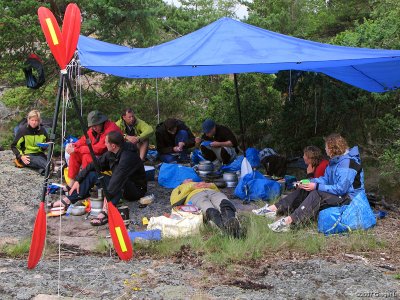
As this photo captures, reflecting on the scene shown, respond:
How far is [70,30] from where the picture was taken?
377 centimetres

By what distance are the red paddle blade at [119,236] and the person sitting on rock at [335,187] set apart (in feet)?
4.35

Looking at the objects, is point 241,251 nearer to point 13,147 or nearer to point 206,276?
point 206,276

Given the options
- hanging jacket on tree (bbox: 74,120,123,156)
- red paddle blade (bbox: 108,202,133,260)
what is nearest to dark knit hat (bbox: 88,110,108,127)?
hanging jacket on tree (bbox: 74,120,123,156)

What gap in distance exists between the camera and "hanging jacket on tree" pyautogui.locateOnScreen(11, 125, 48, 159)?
6.91 meters

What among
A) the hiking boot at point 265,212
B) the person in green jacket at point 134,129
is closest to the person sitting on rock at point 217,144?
the person in green jacket at point 134,129

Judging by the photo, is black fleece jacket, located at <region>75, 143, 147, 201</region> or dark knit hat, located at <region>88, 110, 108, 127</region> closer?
black fleece jacket, located at <region>75, 143, 147, 201</region>

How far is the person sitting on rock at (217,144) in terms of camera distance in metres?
6.98

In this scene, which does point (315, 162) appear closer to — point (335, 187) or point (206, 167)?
point (335, 187)

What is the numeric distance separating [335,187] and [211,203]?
1160 millimetres

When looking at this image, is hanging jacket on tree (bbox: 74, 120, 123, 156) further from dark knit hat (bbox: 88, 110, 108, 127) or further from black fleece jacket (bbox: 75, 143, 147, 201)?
black fleece jacket (bbox: 75, 143, 147, 201)

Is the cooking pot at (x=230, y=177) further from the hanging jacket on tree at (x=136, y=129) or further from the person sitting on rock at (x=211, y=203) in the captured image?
the hanging jacket on tree at (x=136, y=129)

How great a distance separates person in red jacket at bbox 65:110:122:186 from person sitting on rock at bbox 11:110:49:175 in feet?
4.21

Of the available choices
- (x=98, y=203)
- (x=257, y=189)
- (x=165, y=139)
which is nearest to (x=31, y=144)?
(x=165, y=139)

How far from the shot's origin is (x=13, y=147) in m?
6.98
